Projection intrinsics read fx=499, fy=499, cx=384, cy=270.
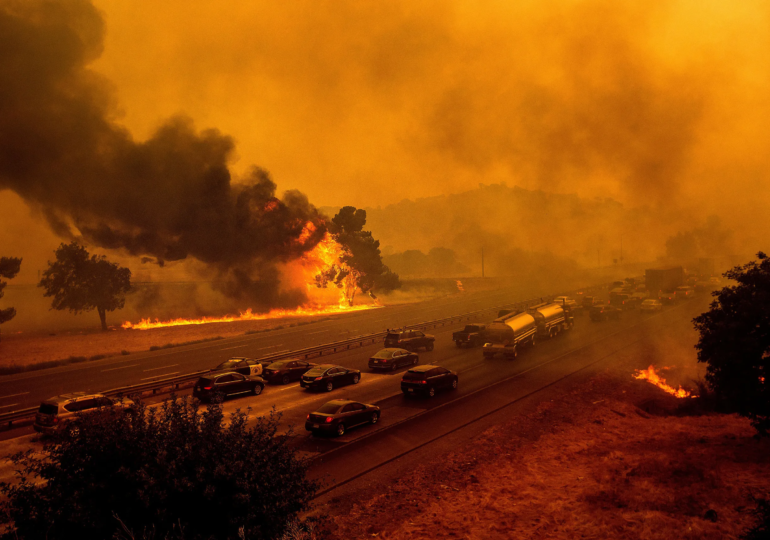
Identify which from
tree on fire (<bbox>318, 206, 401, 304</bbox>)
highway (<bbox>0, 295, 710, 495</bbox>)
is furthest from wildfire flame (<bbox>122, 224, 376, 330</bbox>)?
highway (<bbox>0, 295, 710, 495</bbox>)

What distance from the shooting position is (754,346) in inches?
552

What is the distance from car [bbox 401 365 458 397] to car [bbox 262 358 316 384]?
258 inches

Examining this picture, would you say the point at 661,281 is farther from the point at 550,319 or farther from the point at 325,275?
the point at 325,275

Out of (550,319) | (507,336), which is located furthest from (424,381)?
(550,319)

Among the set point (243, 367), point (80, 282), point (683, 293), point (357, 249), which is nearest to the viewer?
point (243, 367)

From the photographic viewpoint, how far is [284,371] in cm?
2595

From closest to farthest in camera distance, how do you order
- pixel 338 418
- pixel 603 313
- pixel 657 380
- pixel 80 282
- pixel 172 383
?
pixel 338 418
pixel 172 383
pixel 657 380
pixel 603 313
pixel 80 282

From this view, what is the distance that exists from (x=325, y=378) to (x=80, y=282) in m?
40.9

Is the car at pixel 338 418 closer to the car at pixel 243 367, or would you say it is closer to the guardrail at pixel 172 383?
the guardrail at pixel 172 383

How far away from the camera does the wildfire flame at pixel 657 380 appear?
2514 cm

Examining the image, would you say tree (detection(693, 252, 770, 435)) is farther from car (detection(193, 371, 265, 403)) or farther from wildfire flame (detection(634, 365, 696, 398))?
car (detection(193, 371, 265, 403))

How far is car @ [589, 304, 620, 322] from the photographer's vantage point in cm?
4584

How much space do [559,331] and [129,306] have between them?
63.5 metres

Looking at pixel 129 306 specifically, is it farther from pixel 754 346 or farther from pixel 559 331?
pixel 754 346
